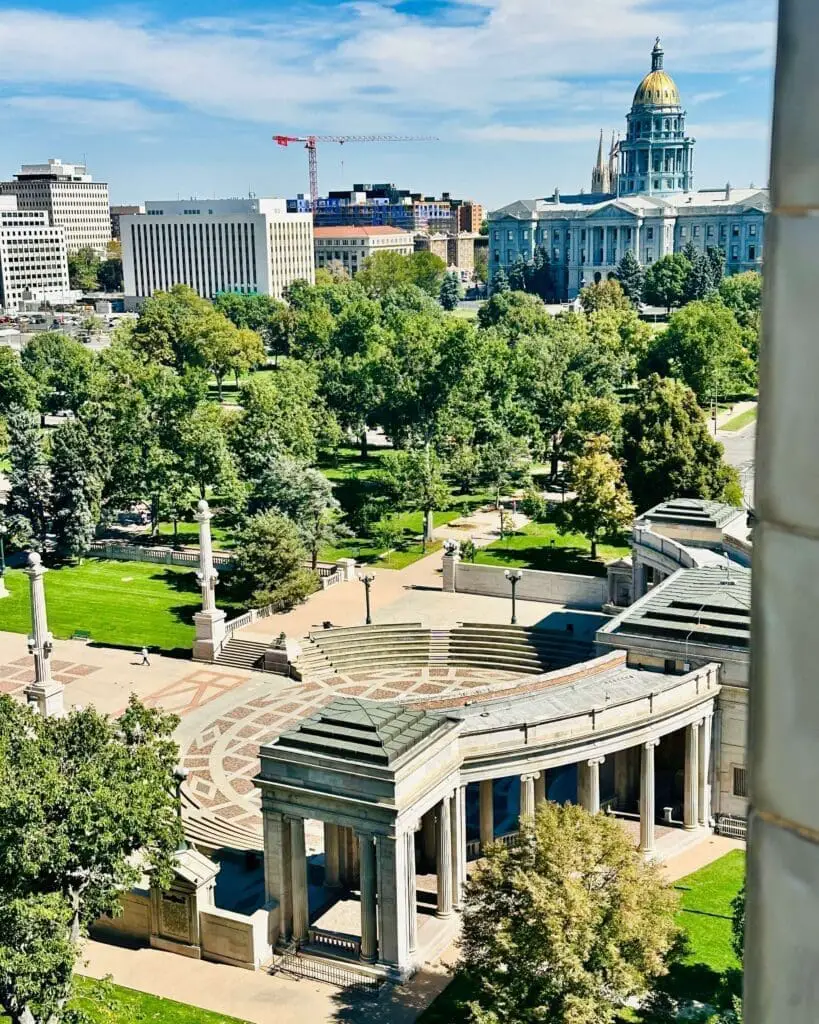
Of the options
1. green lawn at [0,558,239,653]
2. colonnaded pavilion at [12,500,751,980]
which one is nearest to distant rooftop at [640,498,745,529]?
colonnaded pavilion at [12,500,751,980]

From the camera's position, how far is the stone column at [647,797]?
4031cm

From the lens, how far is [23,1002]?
2830 cm

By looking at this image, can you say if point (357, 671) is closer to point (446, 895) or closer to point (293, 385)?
point (446, 895)

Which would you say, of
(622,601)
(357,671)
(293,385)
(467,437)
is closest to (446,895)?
(357,671)

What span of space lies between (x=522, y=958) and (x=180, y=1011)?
9.79 metres

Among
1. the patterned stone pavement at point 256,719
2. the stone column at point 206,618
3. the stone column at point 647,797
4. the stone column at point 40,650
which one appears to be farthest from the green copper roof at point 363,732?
the stone column at point 206,618

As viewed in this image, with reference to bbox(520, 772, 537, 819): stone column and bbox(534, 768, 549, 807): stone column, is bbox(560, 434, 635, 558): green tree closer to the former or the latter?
bbox(534, 768, 549, 807): stone column

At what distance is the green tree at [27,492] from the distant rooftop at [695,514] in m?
37.3

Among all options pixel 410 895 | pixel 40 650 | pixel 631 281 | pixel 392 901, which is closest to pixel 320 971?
pixel 392 901

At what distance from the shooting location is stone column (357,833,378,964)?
3362cm

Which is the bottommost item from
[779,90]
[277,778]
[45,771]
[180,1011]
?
[180,1011]

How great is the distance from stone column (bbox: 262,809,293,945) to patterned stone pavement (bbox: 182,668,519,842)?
22.5 ft

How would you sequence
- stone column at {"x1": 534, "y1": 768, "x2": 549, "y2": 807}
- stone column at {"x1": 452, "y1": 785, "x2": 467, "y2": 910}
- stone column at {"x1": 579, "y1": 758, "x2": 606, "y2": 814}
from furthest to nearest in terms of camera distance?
stone column at {"x1": 579, "y1": 758, "x2": 606, "y2": 814} → stone column at {"x1": 534, "y1": 768, "x2": 549, "y2": 807} → stone column at {"x1": 452, "y1": 785, "x2": 467, "y2": 910}

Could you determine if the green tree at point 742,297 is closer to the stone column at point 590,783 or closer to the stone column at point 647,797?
the stone column at point 647,797
